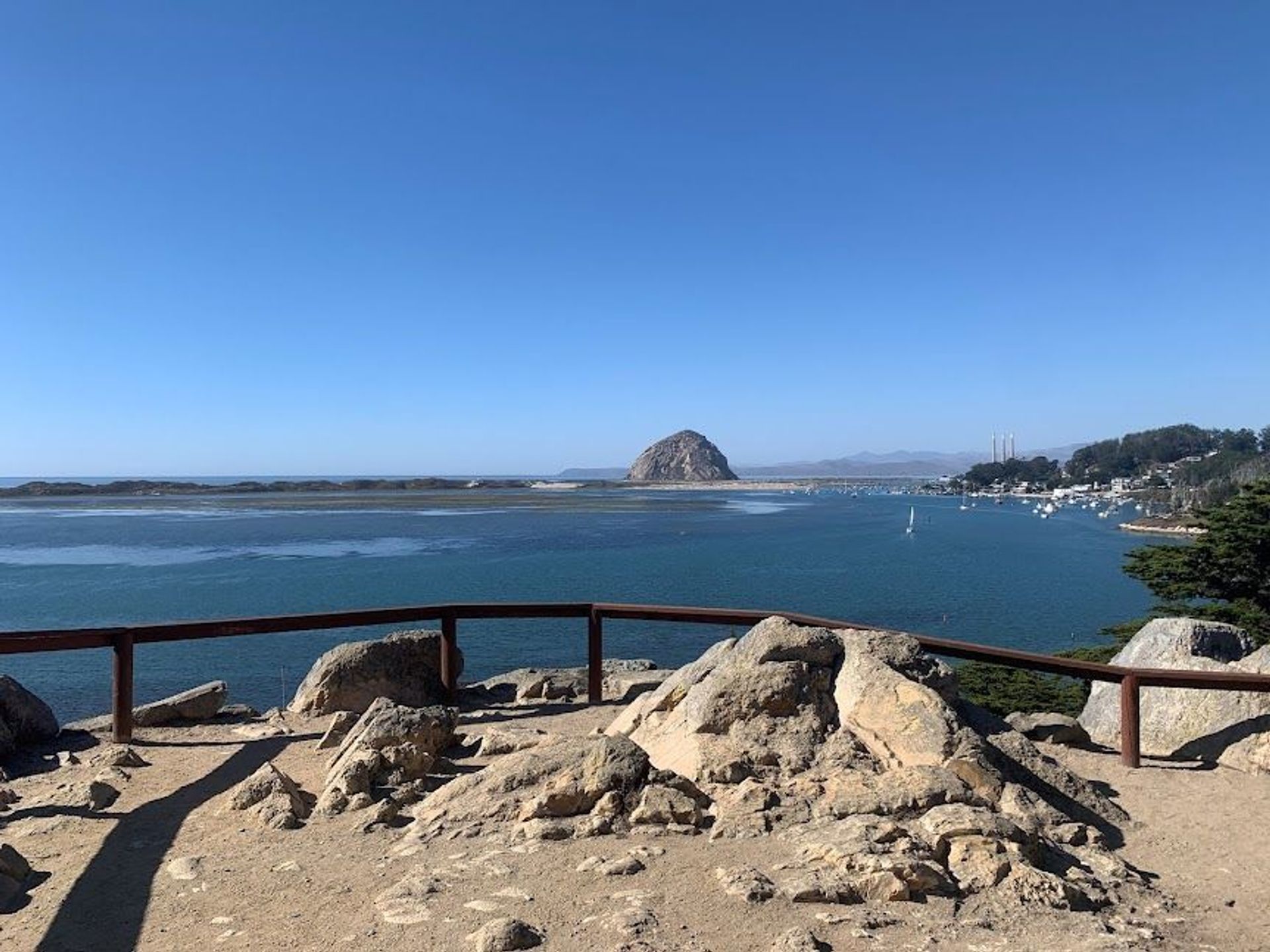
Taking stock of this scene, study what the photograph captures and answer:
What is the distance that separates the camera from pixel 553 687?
9391 millimetres

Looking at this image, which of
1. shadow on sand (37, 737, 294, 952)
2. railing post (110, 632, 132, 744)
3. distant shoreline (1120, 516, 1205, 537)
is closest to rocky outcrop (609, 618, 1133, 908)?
shadow on sand (37, 737, 294, 952)

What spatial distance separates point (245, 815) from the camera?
5.38 m

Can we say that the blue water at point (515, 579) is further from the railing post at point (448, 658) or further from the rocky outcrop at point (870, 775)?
the rocky outcrop at point (870, 775)

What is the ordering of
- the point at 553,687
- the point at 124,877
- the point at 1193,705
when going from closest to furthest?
the point at 124,877
the point at 1193,705
the point at 553,687

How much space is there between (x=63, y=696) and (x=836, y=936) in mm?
23249

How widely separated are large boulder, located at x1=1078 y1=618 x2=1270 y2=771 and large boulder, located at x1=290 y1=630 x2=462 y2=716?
6.51 meters

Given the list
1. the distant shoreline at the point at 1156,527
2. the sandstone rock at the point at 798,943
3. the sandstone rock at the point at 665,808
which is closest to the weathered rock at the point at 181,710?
the sandstone rock at the point at 665,808

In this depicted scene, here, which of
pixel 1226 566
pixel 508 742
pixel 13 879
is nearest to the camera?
pixel 13 879

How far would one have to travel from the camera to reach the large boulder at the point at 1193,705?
277 inches

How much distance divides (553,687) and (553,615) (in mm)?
955

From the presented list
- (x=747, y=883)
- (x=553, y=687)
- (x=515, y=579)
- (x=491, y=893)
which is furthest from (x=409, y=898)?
(x=515, y=579)

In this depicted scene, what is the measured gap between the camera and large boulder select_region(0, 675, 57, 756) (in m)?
7.50

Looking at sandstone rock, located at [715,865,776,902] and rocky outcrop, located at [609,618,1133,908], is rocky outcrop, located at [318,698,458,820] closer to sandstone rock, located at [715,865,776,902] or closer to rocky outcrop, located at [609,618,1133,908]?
rocky outcrop, located at [609,618,1133,908]

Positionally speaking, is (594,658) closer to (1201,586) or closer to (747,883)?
(747,883)
